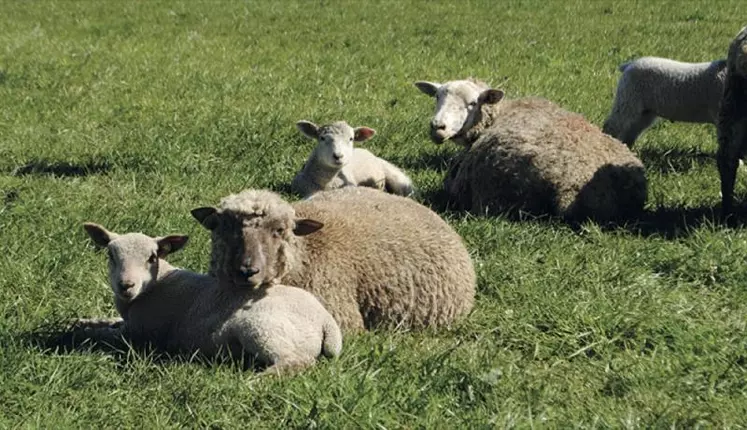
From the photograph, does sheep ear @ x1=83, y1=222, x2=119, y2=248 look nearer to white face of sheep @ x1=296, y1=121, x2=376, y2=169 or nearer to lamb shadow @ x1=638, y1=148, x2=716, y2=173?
white face of sheep @ x1=296, y1=121, x2=376, y2=169

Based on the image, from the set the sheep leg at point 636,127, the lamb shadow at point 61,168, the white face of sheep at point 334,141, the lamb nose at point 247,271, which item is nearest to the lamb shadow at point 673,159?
the sheep leg at point 636,127

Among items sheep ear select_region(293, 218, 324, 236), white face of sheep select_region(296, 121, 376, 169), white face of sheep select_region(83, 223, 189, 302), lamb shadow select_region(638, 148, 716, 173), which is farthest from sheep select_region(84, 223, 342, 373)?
lamb shadow select_region(638, 148, 716, 173)

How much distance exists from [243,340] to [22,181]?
410 centimetres

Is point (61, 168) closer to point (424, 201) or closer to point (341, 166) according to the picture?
point (341, 166)

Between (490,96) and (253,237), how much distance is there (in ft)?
12.4

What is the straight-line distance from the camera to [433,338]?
5188 mm

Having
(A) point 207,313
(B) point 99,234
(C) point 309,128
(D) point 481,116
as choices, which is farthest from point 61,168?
(A) point 207,313

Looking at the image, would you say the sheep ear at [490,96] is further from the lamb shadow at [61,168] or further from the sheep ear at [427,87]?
the lamb shadow at [61,168]

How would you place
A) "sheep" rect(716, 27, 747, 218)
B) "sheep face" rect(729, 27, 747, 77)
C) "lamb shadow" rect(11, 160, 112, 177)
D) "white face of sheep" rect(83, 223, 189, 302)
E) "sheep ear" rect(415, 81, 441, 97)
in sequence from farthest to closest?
"sheep ear" rect(415, 81, 441, 97)
"lamb shadow" rect(11, 160, 112, 177)
"sheep" rect(716, 27, 747, 218)
"sheep face" rect(729, 27, 747, 77)
"white face of sheep" rect(83, 223, 189, 302)

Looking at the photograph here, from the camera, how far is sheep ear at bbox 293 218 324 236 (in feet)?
16.3

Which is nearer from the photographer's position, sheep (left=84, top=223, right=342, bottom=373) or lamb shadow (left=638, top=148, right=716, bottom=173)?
sheep (left=84, top=223, right=342, bottom=373)

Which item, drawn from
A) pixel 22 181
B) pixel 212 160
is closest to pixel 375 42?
pixel 212 160

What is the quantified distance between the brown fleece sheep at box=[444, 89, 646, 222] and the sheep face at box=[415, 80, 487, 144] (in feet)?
1.32

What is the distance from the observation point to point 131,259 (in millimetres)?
4805
